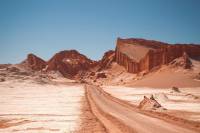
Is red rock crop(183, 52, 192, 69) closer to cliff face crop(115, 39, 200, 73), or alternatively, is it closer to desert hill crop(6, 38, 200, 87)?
desert hill crop(6, 38, 200, 87)

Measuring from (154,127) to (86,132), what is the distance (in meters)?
4.21

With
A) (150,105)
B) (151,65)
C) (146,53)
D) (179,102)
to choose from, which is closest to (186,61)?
(151,65)

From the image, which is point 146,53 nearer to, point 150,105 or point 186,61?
point 186,61

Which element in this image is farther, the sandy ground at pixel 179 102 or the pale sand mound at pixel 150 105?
the pale sand mound at pixel 150 105

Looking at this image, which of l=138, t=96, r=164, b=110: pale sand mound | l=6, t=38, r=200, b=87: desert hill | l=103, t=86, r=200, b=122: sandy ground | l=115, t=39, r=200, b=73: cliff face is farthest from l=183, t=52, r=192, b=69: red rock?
l=138, t=96, r=164, b=110: pale sand mound

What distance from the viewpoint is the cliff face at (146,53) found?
12369 cm

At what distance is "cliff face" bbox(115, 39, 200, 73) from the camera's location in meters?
124

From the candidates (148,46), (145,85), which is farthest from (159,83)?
(148,46)

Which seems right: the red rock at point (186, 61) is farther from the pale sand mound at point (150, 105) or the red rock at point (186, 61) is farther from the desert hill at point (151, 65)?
the pale sand mound at point (150, 105)

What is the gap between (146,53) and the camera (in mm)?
149625

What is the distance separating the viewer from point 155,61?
427ft

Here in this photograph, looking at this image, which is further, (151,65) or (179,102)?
(151,65)

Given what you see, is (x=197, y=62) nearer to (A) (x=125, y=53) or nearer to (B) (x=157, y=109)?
(A) (x=125, y=53)

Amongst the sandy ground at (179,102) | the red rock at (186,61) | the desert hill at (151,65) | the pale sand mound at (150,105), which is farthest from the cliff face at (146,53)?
the pale sand mound at (150,105)
